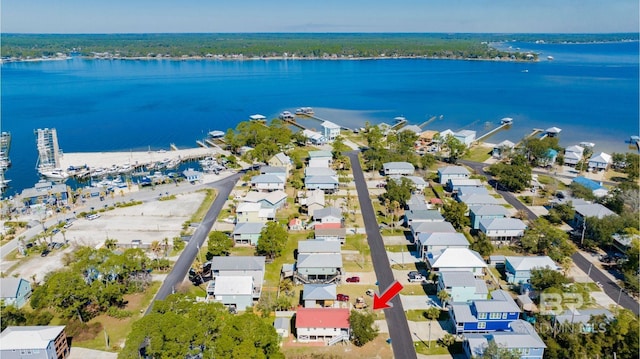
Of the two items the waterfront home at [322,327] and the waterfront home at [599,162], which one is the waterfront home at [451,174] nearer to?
the waterfront home at [599,162]

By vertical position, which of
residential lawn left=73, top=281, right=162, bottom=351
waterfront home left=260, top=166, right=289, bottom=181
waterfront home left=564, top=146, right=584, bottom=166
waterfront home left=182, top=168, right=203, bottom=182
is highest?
waterfront home left=564, top=146, right=584, bottom=166

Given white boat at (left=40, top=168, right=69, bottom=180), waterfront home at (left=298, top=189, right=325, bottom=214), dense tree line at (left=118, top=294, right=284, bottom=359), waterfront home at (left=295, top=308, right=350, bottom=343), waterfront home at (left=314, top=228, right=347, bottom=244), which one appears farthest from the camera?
white boat at (left=40, top=168, right=69, bottom=180)

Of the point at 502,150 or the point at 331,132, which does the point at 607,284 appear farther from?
the point at 331,132

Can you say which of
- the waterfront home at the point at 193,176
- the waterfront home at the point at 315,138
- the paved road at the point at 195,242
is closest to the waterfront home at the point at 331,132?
the waterfront home at the point at 315,138

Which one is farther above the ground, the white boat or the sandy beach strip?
the sandy beach strip

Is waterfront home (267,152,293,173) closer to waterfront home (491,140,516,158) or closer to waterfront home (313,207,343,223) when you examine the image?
waterfront home (313,207,343,223)

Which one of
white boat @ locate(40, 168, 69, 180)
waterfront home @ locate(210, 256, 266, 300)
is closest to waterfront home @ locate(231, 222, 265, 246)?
waterfront home @ locate(210, 256, 266, 300)
